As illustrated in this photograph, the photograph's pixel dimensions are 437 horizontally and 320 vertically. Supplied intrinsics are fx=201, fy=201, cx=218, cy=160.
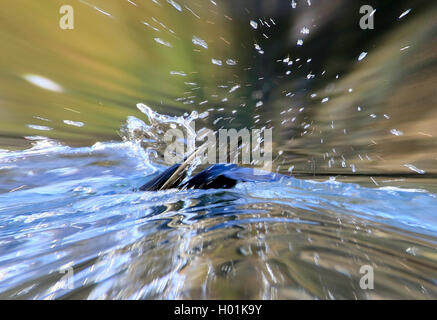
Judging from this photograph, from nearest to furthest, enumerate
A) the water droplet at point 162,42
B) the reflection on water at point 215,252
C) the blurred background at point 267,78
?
the reflection on water at point 215,252 < the blurred background at point 267,78 < the water droplet at point 162,42

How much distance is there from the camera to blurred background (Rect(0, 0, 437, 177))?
2.50 metres

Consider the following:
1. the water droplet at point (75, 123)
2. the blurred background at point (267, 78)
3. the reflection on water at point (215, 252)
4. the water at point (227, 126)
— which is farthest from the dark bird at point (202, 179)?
the water droplet at point (75, 123)

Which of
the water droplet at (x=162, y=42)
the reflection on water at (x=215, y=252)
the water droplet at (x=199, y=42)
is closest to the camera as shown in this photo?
the reflection on water at (x=215, y=252)

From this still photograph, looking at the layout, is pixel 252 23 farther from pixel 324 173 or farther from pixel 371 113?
pixel 324 173

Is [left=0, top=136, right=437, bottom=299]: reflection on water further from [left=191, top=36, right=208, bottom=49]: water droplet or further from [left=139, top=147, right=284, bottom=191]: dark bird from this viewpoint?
[left=191, top=36, right=208, bottom=49]: water droplet

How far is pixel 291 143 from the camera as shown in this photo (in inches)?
159

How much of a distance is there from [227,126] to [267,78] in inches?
62.2

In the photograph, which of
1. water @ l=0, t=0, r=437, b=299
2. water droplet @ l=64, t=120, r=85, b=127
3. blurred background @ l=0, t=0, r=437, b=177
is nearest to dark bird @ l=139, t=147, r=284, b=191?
water @ l=0, t=0, r=437, b=299

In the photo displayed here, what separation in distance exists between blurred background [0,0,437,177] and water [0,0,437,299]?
0.8 inches

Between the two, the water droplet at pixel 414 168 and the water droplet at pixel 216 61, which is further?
the water droplet at pixel 216 61

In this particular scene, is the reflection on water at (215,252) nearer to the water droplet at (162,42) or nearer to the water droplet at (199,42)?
the water droplet at (199,42)

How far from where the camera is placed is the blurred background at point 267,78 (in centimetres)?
250

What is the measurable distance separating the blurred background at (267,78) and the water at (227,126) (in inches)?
0.8

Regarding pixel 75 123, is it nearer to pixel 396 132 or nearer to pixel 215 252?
pixel 215 252
